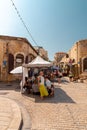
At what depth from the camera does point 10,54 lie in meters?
23.9

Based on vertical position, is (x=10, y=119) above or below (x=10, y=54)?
below

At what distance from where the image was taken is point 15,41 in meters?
24.3

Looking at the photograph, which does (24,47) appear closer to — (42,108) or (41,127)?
(42,108)

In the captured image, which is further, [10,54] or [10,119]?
[10,54]

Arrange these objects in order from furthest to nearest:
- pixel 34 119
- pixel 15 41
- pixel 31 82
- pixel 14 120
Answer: pixel 15 41
pixel 31 82
pixel 34 119
pixel 14 120

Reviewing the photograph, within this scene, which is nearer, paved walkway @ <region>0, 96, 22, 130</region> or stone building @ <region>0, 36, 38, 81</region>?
paved walkway @ <region>0, 96, 22, 130</region>

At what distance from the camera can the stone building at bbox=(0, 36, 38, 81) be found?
76.4ft

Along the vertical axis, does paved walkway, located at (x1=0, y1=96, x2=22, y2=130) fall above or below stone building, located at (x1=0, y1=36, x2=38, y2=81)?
below

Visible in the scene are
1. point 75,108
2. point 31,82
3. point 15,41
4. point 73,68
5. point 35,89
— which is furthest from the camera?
point 73,68

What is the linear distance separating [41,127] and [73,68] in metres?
26.8

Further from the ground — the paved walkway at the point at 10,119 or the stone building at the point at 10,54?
the stone building at the point at 10,54

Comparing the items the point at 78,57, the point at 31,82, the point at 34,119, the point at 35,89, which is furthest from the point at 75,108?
the point at 78,57

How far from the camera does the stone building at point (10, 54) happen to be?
23281mm

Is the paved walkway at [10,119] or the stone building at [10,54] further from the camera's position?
the stone building at [10,54]
